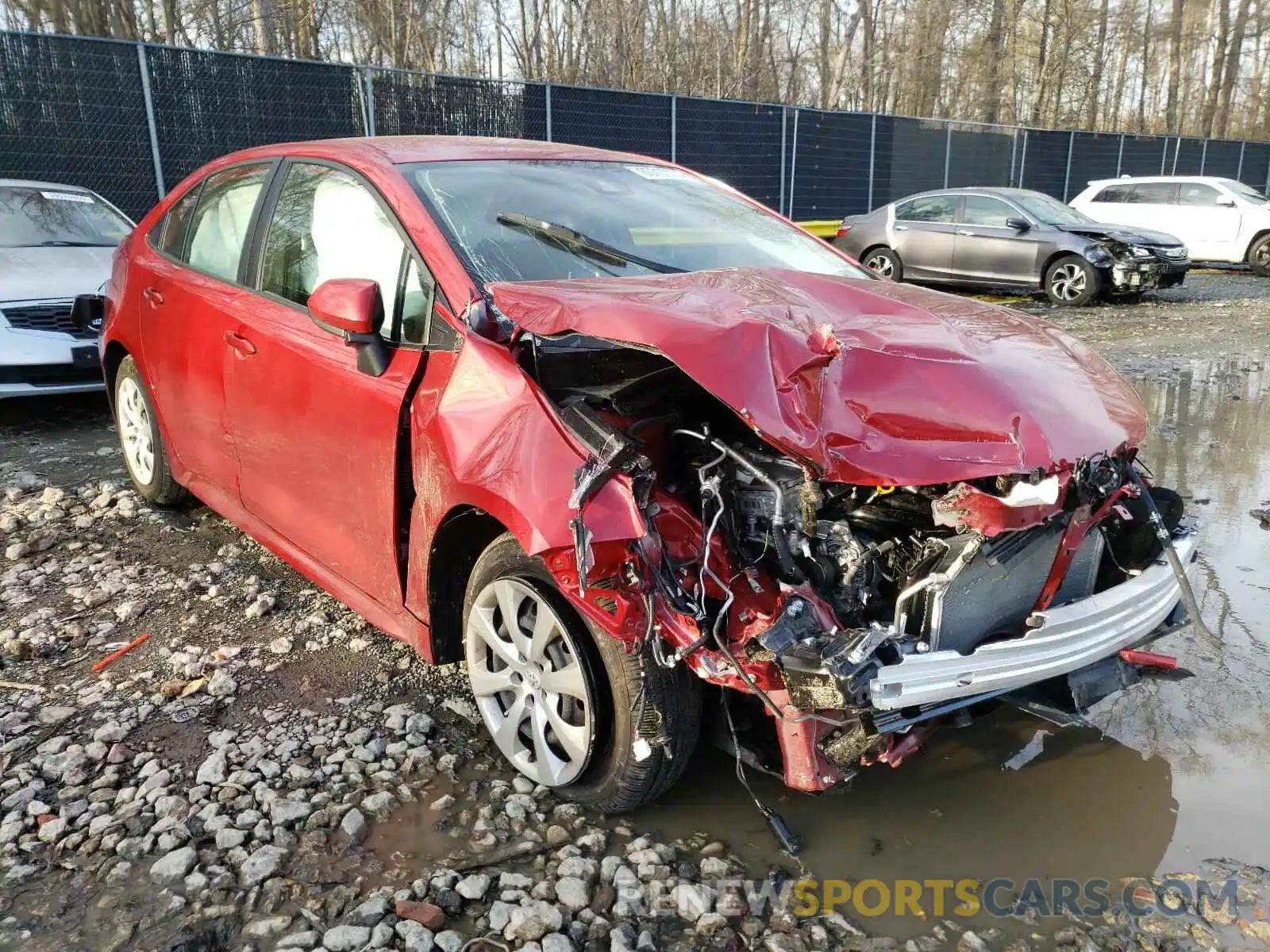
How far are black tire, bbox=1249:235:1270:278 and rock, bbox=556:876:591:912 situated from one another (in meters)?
17.9

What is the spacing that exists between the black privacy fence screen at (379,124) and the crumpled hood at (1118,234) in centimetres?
545

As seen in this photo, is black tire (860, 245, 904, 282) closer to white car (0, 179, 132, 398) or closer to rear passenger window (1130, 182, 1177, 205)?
rear passenger window (1130, 182, 1177, 205)

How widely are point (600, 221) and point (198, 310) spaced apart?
1.70 m

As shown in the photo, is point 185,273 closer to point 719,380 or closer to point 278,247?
point 278,247

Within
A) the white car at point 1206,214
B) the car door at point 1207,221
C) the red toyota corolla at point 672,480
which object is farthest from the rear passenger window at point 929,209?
the red toyota corolla at point 672,480

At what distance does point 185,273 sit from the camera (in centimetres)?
407

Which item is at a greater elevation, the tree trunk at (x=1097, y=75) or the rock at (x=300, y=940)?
the tree trunk at (x=1097, y=75)

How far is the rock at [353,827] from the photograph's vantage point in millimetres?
2531

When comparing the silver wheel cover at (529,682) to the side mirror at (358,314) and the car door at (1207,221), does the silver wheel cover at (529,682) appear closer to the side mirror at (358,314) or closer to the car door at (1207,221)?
the side mirror at (358,314)

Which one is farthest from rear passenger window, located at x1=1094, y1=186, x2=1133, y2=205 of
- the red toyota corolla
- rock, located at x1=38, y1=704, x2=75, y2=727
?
rock, located at x1=38, y1=704, x2=75, y2=727

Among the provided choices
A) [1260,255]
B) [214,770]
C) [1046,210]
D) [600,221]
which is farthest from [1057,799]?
[1260,255]

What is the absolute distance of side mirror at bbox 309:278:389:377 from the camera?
2.80 meters

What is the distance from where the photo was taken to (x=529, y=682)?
105 inches

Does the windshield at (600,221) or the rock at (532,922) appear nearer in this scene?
the rock at (532,922)
